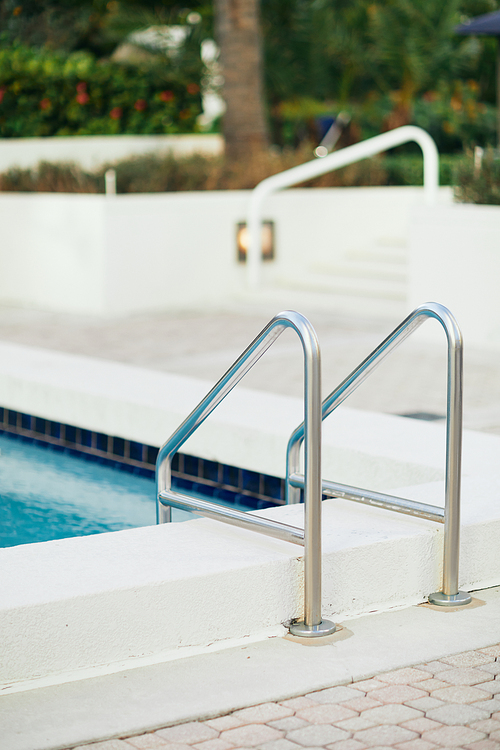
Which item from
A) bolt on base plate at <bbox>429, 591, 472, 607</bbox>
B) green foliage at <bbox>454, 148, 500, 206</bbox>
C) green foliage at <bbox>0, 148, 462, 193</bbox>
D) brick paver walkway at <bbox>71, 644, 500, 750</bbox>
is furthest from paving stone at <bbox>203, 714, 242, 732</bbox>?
green foliage at <bbox>0, 148, 462, 193</bbox>

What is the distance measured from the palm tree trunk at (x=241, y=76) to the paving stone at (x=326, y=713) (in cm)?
1152

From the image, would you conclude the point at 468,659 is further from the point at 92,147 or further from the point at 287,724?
the point at 92,147

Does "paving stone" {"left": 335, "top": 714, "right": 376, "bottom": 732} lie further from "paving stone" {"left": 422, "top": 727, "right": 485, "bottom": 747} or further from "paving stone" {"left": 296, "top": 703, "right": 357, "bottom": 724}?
"paving stone" {"left": 422, "top": 727, "right": 485, "bottom": 747}

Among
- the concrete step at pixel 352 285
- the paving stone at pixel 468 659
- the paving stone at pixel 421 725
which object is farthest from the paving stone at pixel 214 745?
the concrete step at pixel 352 285

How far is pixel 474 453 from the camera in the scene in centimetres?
489

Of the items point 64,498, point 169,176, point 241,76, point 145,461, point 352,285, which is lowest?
point 64,498

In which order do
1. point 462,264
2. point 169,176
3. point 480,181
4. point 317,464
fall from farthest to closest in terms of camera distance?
point 169,176 → point 480,181 → point 462,264 → point 317,464

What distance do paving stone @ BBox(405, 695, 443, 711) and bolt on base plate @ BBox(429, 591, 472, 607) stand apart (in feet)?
2.46

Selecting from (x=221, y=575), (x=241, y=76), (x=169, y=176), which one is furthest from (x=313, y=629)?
(x=241, y=76)

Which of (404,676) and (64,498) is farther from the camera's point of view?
(64,498)

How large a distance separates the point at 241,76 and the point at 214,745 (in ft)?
39.7

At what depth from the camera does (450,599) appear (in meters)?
3.74

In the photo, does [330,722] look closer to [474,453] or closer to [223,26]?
[474,453]

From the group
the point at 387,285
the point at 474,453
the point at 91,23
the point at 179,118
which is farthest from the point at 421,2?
the point at 474,453
